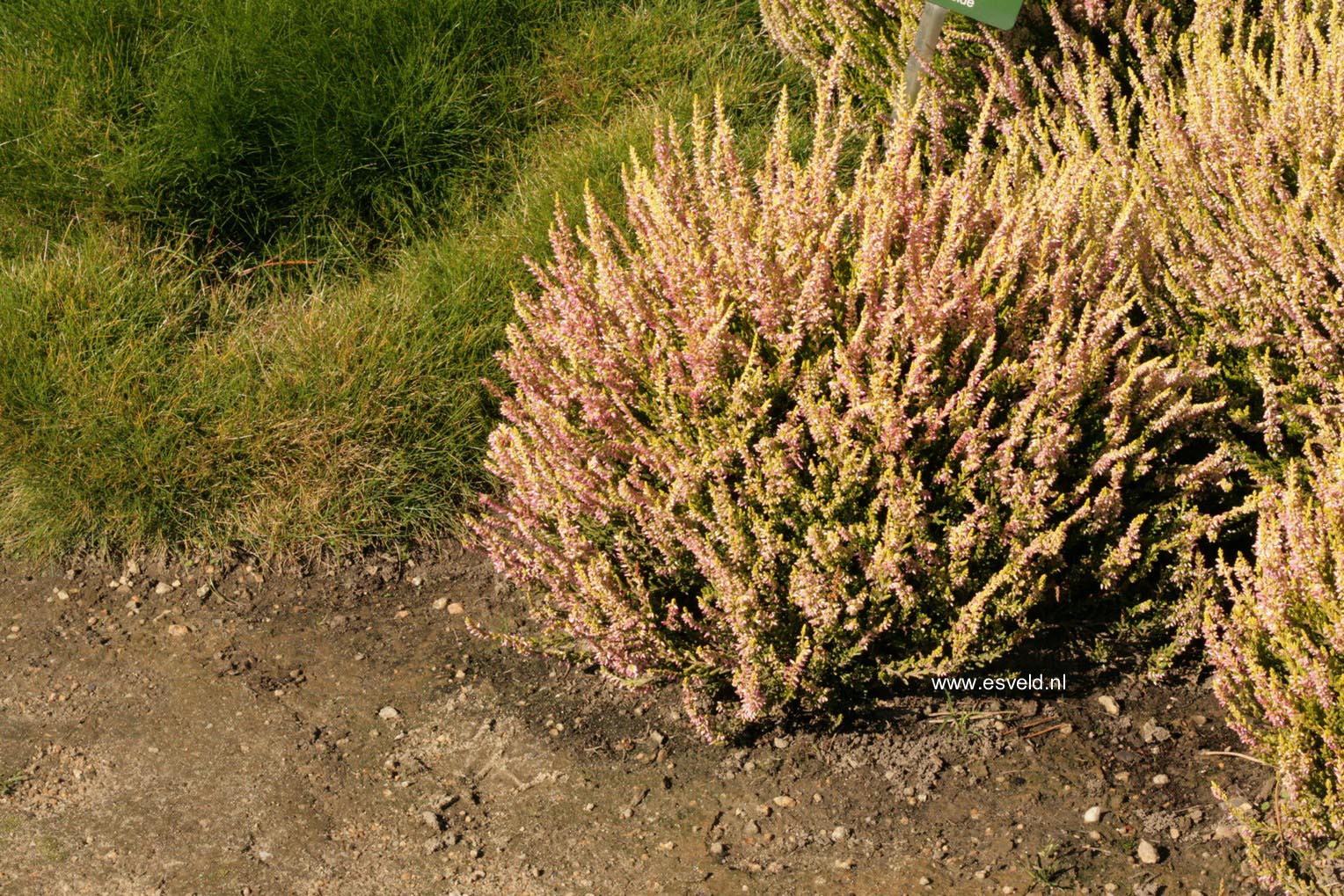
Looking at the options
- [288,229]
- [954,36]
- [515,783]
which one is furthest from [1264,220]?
[288,229]

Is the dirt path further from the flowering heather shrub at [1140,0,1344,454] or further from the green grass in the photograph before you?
the flowering heather shrub at [1140,0,1344,454]

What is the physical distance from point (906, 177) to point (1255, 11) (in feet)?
5.72

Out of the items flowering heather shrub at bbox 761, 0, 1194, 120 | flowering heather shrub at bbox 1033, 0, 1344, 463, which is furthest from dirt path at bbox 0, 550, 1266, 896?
flowering heather shrub at bbox 761, 0, 1194, 120

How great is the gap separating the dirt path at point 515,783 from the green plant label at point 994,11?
1.66 m

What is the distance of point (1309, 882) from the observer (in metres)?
2.41

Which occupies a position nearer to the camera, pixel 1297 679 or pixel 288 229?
pixel 1297 679

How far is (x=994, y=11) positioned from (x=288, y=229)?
2346mm

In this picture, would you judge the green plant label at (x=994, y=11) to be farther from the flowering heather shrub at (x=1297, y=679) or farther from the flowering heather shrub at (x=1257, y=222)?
the flowering heather shrub at (x=1297, y=679)

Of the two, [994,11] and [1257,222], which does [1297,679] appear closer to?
[1257,222]

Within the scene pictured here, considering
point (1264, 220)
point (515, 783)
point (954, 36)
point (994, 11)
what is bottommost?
point (515, 783)

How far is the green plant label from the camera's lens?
10.8 ft

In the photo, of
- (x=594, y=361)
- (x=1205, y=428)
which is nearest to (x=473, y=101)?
(x=594, y=361)

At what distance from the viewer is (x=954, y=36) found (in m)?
4.05

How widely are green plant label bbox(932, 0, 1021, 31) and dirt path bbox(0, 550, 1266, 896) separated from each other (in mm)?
1662
